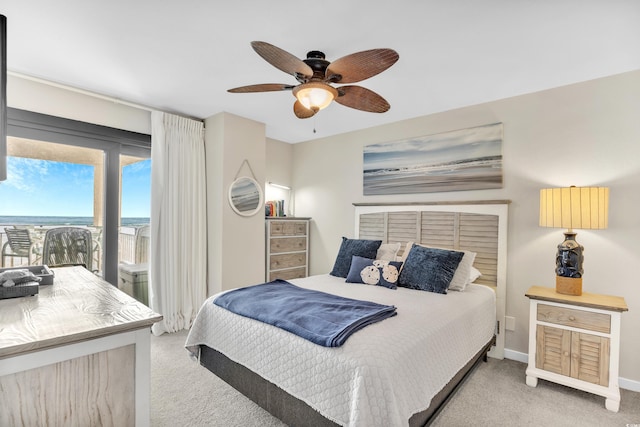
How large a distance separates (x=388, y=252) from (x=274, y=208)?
1.89 meters

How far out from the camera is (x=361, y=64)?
5.80ft

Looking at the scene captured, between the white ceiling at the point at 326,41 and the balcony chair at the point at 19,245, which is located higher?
the white ceiling at the point at 326,41

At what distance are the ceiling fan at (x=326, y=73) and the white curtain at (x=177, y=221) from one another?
1769 millimetres

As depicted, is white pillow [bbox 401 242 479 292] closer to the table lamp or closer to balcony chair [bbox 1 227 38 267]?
the table lamp

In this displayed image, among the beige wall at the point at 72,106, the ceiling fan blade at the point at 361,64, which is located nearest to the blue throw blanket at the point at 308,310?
the ceiling fan blade at the point at 361,64

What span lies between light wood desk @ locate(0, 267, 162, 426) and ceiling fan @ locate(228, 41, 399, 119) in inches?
55.2

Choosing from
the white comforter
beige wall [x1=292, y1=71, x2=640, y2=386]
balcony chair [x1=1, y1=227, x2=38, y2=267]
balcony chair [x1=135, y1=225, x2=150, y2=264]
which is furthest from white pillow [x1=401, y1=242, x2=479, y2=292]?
balcony chair [x1=1, y1=227, x2=38, y2=267]

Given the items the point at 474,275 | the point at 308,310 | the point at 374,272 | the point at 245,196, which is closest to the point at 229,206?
the point at 245,196

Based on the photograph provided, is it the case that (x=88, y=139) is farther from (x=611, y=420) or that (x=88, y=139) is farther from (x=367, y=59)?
(x=611, y=420)

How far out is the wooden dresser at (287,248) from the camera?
13.6 ft

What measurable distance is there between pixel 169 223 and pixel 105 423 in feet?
8.07

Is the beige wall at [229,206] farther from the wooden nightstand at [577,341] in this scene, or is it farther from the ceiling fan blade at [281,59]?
the wooden nightstand at [577,341]

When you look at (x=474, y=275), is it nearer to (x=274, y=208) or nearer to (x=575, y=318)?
(x=575, y=318)

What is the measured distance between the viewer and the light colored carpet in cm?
202
